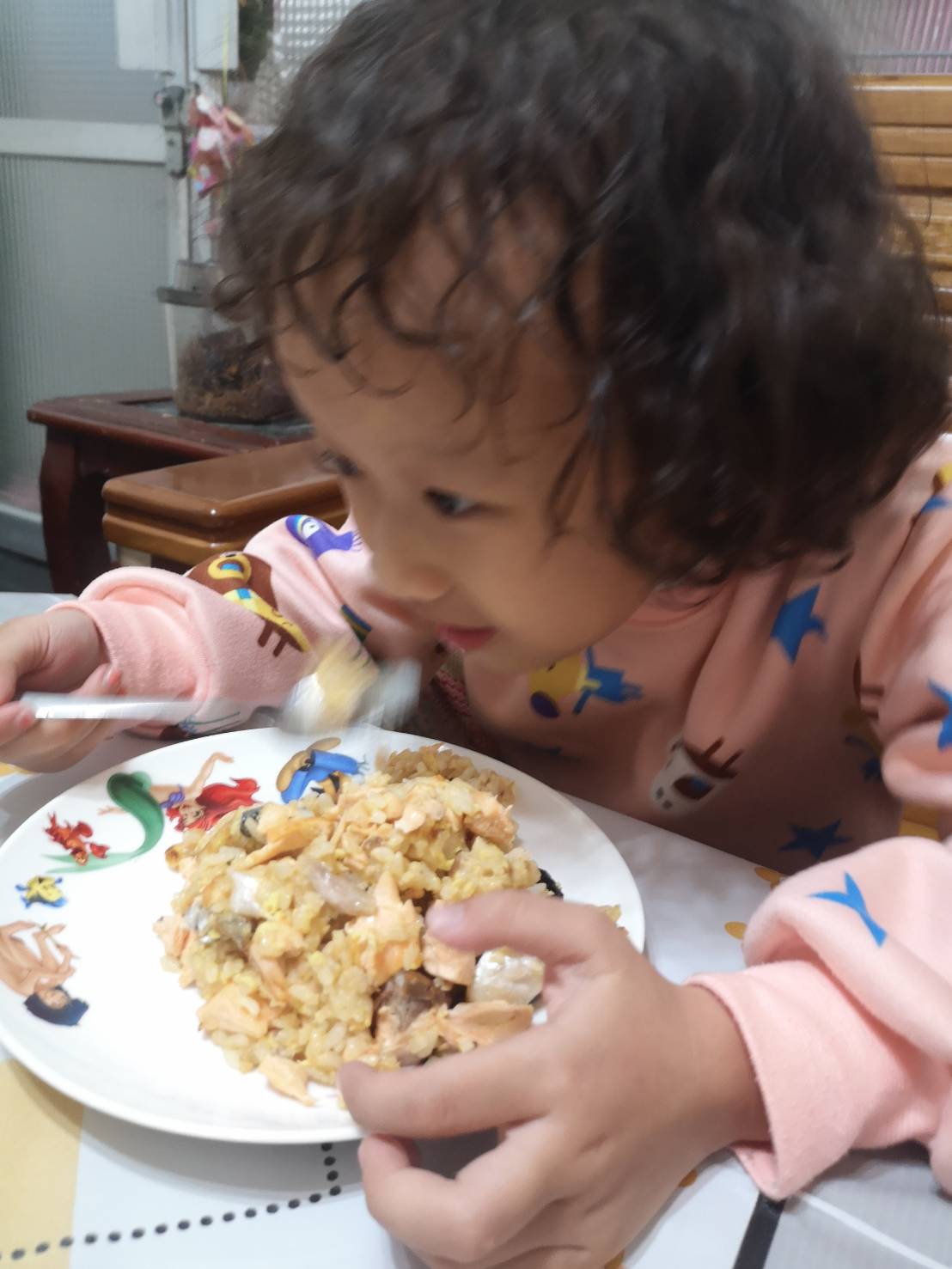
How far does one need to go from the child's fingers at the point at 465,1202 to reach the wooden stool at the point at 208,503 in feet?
2.45

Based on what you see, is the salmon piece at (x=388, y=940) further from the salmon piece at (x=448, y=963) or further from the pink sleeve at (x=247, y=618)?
the pink sleeve at (x=247, y=618)

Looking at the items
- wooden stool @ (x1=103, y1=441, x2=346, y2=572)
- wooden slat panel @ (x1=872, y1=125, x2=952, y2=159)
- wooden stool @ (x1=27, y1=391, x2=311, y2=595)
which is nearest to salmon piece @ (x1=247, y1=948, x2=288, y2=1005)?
wooden stool @ (x1=103, y1=441, x2=346, y2=572)

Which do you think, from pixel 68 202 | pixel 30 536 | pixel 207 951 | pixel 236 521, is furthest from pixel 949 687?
pixel 30 536

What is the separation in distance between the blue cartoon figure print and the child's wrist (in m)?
0.28

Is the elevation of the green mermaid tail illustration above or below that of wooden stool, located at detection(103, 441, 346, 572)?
below

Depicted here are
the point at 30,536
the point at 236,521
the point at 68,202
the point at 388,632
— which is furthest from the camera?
the point at 30,536

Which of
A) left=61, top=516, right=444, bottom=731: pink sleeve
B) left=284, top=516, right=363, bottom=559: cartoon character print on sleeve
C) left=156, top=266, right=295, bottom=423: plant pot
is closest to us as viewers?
left=61, top=516, right=444, bottom=731: pink sleeve

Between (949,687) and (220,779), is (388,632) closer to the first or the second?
(220,779)

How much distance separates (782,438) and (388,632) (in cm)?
45

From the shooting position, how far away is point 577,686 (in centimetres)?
75

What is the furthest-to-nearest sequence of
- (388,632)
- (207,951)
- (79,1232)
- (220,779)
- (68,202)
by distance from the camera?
(68,202) → (388,632) → (220,779) → (207,951) → (79,1232)

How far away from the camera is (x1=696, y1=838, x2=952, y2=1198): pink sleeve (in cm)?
38

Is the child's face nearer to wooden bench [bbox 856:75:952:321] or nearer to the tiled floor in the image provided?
wooden bench [bbox 856:75:952:321]

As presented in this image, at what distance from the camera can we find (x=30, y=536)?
268cm
